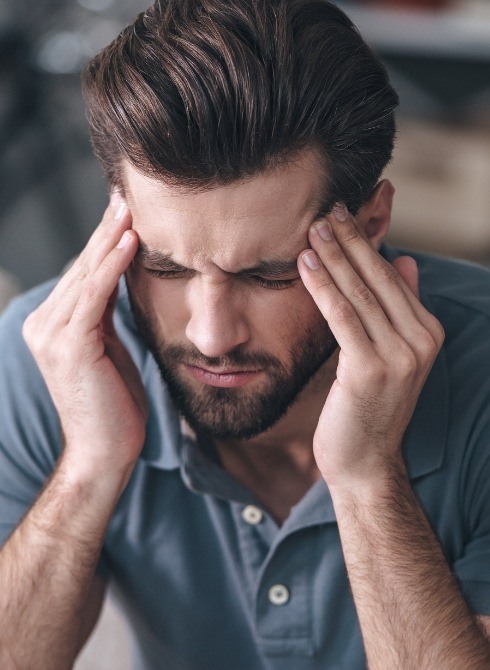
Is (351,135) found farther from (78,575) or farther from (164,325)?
(78,575)

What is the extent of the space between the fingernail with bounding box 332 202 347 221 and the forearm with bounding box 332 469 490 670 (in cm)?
35

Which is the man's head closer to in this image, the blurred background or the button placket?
the button placket

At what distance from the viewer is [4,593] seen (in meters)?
1.42

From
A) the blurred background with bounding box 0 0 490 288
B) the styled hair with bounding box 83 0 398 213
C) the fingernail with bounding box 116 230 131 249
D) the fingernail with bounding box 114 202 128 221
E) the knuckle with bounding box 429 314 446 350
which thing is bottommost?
the blurred background with bounding box 0 0 490 288

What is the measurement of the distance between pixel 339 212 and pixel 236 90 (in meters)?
0.21

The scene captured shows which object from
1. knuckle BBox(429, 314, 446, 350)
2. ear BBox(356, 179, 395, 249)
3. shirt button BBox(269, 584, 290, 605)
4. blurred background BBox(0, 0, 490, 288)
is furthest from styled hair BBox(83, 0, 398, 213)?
blurred background BBox(0, 0, 490, 288)

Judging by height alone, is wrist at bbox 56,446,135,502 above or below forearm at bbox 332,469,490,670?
above

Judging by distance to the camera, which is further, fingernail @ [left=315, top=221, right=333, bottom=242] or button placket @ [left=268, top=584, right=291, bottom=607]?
button placket @ [left=268, top=584, right=291, bottom=607]

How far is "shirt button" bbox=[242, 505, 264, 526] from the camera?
57.5 inches

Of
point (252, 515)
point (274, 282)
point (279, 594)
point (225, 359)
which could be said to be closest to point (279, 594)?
point (279, 594)

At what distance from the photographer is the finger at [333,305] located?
125 centimetres

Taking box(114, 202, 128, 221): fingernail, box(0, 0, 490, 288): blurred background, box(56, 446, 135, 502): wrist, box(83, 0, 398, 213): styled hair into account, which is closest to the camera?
box(83, 0, 398, 213): styled hair

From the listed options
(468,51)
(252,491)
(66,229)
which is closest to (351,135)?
(252,491)

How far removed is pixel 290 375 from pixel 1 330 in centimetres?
49
